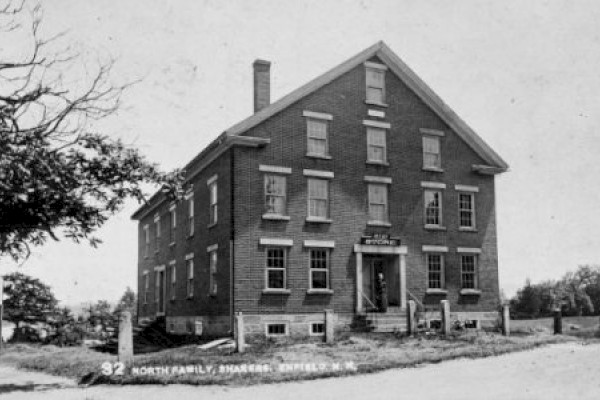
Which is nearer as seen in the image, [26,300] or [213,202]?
[213,202]

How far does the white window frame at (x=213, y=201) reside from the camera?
2514cm

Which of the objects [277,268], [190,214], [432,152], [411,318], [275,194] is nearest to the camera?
[411,318]

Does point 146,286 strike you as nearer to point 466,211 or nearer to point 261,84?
point 261,84

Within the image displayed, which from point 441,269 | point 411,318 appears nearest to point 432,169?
point 441,269

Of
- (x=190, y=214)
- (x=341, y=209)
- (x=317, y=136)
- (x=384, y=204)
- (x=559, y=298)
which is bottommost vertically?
(x=559, y=298)

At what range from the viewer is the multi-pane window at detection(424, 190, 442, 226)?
27234mm

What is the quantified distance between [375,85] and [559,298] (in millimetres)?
48109

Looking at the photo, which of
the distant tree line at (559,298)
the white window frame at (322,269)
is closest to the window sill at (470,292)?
the white window frame at (322,269)

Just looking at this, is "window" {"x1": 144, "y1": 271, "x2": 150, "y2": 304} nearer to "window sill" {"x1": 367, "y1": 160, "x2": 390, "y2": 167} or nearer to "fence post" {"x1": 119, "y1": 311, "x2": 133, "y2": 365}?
"window sill" {"x1": 367, "y1": 160, "x2": 390, "y2": 167}

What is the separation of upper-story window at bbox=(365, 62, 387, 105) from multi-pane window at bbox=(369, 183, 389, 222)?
3352mm

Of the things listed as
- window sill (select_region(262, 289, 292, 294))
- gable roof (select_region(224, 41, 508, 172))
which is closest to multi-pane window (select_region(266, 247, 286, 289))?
window sill (select_region(262, 289, 292, 294))

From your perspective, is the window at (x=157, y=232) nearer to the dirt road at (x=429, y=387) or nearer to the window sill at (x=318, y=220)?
the window sill at (x=318, y=220)

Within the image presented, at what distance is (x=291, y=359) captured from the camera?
675 inches

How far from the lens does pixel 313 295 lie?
2417 cm
